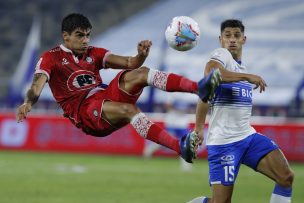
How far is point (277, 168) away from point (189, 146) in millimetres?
1168

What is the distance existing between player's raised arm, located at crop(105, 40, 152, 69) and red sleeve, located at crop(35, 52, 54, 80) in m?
0.66

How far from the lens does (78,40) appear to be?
31.8 ft

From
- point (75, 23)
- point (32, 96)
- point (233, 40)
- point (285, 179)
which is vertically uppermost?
point (75, 23)

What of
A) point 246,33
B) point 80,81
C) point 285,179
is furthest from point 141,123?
point 246,33

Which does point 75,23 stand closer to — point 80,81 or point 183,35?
point 80,81

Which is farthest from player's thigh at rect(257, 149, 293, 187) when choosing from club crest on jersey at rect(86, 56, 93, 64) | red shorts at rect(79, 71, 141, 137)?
club crest on jersey at rect(86, 56, 93, 64)

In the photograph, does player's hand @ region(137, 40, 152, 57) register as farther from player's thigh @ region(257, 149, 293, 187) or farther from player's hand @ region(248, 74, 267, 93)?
player's thigh @ region(257, 149, 293, 187)

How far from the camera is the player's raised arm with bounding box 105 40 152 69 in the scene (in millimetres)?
9094

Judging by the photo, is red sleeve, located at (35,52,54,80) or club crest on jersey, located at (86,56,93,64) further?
club crest on jersey, located at (86,56,93,64)

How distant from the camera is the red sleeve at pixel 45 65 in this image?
9.40m

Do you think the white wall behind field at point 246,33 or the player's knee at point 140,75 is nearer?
the player's knee at point 140,75

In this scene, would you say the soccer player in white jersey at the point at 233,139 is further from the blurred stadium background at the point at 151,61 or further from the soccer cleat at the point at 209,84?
the blurred stadium background at the point at 151,61

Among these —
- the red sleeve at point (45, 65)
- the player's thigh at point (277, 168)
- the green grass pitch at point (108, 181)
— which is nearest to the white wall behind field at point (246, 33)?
the green grass pitch at point (108, 181)

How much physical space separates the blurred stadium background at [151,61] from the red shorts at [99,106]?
15.3 feet
